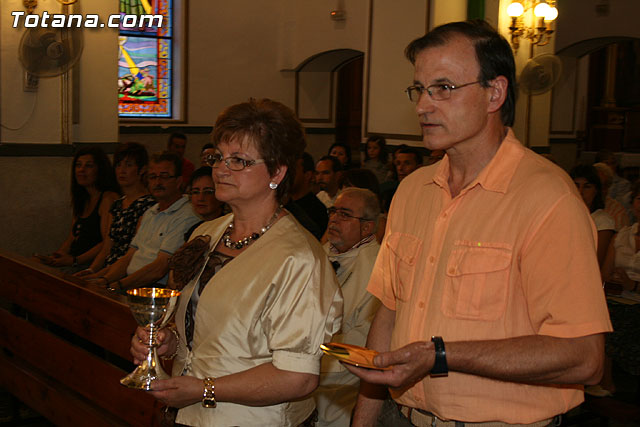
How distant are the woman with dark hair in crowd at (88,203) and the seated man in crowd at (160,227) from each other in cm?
85

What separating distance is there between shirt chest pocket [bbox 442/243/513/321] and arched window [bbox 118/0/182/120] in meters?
9.38

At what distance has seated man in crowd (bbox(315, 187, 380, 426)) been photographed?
3.33 m

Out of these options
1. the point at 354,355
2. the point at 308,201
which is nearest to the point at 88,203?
the point at 308,201

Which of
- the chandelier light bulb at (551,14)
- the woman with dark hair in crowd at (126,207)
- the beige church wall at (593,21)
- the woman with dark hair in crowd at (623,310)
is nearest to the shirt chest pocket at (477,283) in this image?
the woman with dark hair in crowd at (623,310)

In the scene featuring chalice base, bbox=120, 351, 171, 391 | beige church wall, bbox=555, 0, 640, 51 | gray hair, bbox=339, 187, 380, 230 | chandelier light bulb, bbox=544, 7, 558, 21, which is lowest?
chalice base, bbox=120, 351, 171, 391

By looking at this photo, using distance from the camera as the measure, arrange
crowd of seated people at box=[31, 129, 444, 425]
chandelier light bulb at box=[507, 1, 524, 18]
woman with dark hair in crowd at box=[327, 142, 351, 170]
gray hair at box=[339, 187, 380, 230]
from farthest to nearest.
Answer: chandelier light bulb at box=[507, 1, 524, 18], woman with dark hair in crowd at box=[327, 142, 351, 170], gray hair at box=[339, 187, 380, 230], crowd of seated people at box=[31, 129, 444, 425]

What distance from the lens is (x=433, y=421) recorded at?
1.62m

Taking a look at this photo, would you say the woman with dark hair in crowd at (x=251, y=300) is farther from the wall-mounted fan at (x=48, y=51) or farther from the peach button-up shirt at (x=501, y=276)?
the wall-mounted fan at (x=48, y=51)

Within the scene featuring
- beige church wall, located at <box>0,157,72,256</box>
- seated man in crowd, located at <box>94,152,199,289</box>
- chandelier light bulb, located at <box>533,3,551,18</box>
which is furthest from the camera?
chandelier light bulb, located at <box>533,3,551,18</box>

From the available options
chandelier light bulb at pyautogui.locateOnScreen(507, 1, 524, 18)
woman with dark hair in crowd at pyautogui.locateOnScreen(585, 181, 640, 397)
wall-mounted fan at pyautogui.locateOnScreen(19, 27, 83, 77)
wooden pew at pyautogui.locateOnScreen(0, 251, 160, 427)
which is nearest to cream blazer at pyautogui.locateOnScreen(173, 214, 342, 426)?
wooden pew at pyautogui.locateOnScreen(0, 251, 160, 427)

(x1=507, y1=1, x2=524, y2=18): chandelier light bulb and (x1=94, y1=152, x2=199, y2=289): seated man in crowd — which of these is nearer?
(x1=94, y1=152, x2=199, y2=289): seated man in crowd

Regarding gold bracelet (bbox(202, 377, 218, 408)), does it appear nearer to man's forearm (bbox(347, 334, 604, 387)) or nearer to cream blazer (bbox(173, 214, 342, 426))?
cream blazer (bbox(173, 214, 342, 426))

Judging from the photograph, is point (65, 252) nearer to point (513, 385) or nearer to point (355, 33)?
point (513, 385)

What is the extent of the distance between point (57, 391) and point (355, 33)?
758cm
